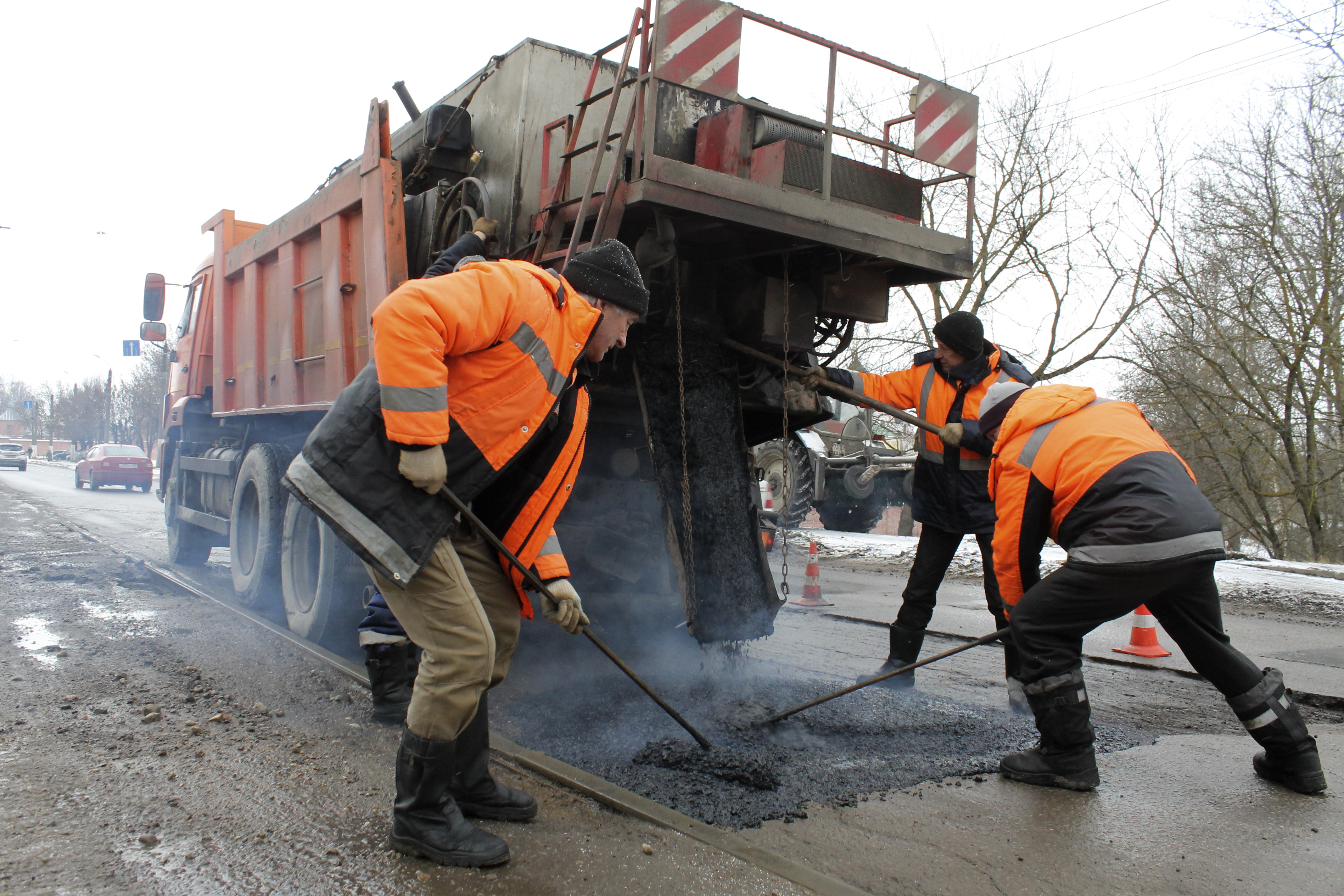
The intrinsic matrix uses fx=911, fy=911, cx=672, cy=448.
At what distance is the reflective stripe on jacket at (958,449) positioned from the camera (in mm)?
4168

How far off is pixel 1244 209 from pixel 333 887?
1553cm

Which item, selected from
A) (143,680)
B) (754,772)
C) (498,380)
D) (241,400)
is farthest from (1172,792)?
(241,400)

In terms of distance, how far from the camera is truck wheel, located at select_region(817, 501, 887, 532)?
45.4 feet

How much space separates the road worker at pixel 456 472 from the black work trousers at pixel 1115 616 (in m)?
1.57

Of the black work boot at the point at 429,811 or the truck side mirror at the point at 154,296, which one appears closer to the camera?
the black work boot at the point at 429,811

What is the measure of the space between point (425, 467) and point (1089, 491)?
2092mm

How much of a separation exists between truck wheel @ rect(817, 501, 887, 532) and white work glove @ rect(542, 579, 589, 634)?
11.3 metres

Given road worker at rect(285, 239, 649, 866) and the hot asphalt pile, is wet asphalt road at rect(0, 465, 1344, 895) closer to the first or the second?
the hot asphalt pile

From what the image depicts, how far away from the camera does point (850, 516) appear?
1402cm

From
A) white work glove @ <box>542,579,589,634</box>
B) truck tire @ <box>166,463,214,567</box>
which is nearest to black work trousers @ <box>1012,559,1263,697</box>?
white work glove @ <box>542,579,589,634</box>

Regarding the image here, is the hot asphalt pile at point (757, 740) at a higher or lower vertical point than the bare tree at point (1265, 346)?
lower

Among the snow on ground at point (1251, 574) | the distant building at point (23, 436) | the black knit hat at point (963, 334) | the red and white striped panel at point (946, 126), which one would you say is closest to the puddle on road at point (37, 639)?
the black knit hat at point (963, 334)

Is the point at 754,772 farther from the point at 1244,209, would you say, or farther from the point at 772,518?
the point at 1244,209

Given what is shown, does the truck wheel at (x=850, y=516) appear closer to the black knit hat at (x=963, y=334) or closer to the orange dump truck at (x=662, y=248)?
the orange dump truck at (x=662, y=248)
